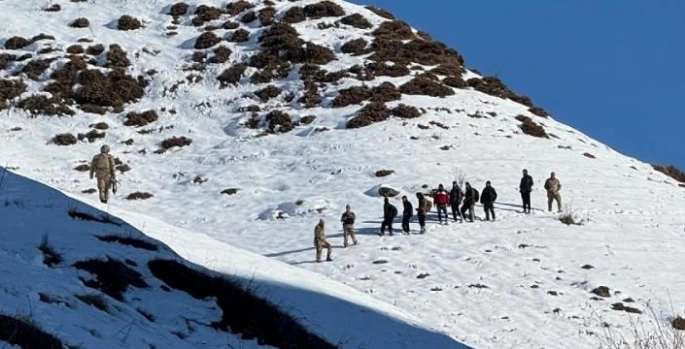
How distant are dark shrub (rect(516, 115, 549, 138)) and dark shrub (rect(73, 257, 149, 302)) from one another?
106 feet

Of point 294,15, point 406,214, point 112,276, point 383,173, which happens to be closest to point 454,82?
point 294,15

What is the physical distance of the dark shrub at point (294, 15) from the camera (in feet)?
180

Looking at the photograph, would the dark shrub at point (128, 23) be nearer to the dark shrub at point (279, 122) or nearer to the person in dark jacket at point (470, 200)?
the dark shrub at point (279, 122)

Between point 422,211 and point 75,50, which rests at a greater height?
point 75,50

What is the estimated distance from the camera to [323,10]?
183 ft

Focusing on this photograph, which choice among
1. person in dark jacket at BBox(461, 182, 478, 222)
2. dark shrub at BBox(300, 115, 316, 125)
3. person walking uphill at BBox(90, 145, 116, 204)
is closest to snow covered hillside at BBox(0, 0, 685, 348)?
dark shrub at BBox(300, 115, 316, 125)

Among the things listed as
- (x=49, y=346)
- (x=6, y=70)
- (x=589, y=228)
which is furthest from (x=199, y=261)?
(x=6, y=70)

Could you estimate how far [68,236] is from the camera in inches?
473

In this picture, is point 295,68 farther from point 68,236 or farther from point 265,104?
point 68,236

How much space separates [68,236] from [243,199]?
933 inches

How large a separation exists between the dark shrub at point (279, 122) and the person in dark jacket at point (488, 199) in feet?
43.8

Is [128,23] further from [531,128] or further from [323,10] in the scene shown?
[531,128]

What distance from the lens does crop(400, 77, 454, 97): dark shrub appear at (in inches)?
1804

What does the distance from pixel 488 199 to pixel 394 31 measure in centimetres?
2373
